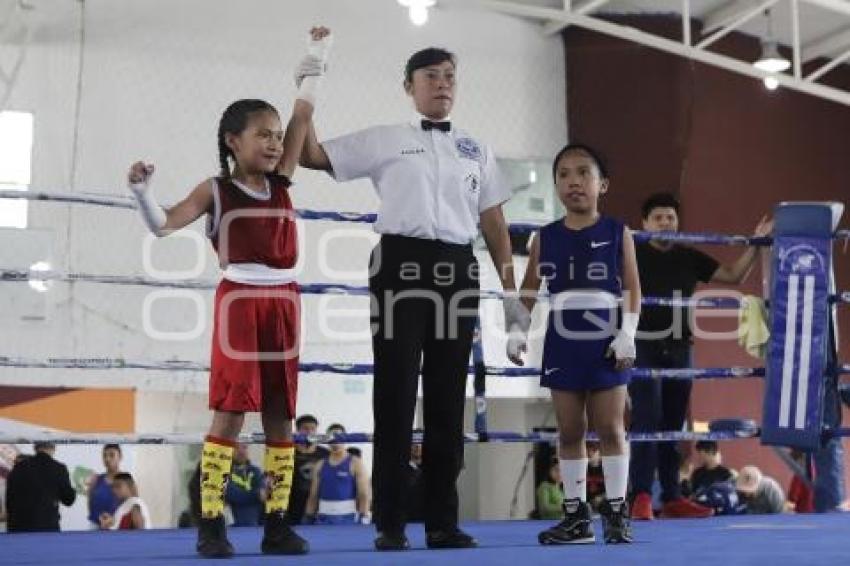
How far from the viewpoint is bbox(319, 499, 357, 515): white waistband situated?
7.10 meters

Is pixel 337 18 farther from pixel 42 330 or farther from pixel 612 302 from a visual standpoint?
pixel 612 302

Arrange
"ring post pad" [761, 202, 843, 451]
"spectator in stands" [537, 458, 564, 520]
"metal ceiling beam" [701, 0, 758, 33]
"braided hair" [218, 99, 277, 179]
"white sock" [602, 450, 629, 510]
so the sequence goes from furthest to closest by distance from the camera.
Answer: "metal ceiling beam" [701, 0, 758, 33]
"spectator in stands" [537, 458, 564, 520]
"ring post pad" [761, 202, 843, 451]
"white sock" [602, 450, 629, 510]
"braided hair" [218, 99, 277, 179]

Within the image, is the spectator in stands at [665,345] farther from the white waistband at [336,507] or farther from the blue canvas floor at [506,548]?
the white waistband at [336,507]

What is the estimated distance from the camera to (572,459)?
9.96ft

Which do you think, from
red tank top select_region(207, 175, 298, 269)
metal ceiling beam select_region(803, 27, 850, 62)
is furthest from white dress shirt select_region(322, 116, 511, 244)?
metal ceiling beam select_region(803, 27, 850, 62)

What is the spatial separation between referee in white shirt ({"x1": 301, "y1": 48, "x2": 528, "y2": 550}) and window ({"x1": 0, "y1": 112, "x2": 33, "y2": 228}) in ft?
20.5

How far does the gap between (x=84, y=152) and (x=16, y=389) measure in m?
1.79

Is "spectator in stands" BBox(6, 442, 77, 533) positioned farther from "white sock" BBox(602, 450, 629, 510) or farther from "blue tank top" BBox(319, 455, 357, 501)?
"white sock" BBox(602, 450, 629, 510)

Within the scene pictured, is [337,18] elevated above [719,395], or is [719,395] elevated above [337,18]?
[337,18]

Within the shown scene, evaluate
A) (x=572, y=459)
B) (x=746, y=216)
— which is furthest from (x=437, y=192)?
(x=746, y=216)

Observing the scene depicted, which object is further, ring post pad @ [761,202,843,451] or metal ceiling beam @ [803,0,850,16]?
metal ceiling beam @ [803,0,850,16]

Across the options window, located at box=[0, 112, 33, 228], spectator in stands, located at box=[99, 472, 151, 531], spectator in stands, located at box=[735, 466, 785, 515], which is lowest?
spectator in stands, located at box=[99, 472, 151, 531]

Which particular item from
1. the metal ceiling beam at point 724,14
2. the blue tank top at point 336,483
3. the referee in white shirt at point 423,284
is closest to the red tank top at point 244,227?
the referee in white shirt at point 423,284

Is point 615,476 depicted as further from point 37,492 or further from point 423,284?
point 37,492
